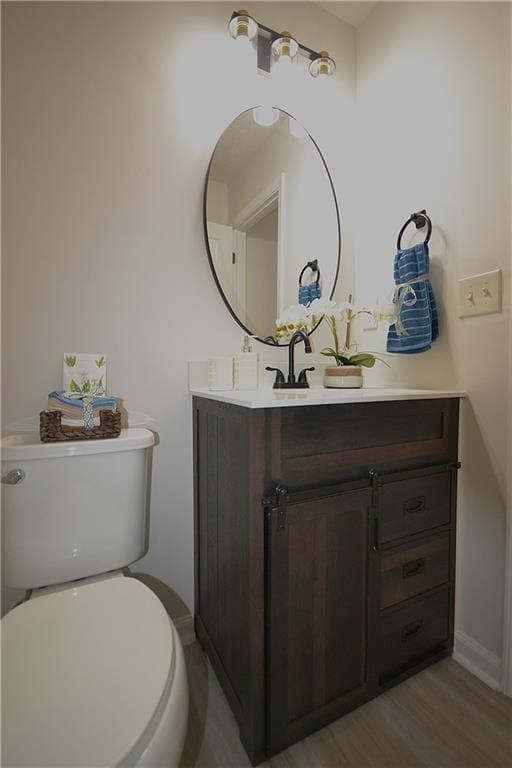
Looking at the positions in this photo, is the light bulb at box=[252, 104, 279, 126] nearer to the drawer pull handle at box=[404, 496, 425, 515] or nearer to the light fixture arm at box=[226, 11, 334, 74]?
the light fixture arm at box=[226, 11, 334, 74]

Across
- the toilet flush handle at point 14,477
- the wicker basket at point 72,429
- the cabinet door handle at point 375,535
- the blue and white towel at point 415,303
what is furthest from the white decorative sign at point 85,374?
the blue and white towel at point 415,303

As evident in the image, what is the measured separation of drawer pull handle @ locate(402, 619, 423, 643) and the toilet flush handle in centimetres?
117

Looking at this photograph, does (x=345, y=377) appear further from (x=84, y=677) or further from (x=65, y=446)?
(x=84, y=677)

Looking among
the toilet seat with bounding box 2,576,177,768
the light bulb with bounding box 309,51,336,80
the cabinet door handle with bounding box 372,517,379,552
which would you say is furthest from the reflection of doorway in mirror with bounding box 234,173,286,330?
the toilet seat with bounding box 2,576,177,768

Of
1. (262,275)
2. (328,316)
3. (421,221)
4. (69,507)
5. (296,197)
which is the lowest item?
(69,507)

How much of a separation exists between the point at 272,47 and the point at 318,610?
6.24 ft

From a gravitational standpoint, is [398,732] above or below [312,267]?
below

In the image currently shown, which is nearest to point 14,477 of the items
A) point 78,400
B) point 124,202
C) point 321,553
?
point 78,400

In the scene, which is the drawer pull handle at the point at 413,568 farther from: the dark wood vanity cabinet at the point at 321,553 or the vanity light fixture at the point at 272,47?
the vanity light fixture at the point at 272,47

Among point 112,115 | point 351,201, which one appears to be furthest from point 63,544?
point 351,201

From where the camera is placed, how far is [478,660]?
3.65 feet

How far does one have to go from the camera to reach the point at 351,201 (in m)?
1.60

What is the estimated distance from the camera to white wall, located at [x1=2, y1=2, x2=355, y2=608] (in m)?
1.02

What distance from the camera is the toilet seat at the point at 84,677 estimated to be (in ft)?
1.60
